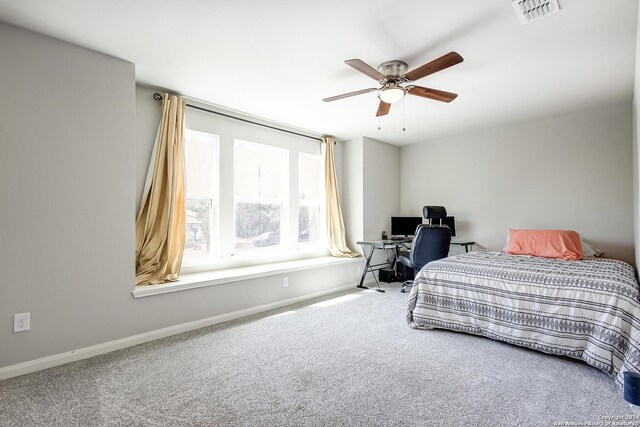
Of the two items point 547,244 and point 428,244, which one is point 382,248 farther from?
point 547,244

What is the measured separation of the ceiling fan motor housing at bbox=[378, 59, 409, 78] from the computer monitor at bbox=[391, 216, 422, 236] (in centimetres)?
308

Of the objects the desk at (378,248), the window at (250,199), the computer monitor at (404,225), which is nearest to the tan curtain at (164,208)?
the window at (250,199)

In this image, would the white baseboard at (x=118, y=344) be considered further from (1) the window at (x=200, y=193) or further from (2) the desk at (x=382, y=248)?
(2) the desk at (x=382, y=248)

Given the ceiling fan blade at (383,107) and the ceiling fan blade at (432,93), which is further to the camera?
the ceiling fan blade at (383,107)

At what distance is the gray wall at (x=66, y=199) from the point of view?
2209mm

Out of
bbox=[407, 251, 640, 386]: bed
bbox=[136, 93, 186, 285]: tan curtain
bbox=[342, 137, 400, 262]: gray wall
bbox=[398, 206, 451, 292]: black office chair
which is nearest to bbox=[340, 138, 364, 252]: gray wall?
bbox=[342, 137, 400, 262]: gray wall

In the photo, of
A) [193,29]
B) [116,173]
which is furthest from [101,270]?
[193,29]

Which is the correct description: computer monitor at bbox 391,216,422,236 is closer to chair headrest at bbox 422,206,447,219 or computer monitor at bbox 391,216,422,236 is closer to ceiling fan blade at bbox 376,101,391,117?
chair headrest at bbox 422,206,447,219

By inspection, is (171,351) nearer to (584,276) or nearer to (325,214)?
(325,214)

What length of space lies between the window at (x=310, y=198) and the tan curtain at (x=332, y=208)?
110mm

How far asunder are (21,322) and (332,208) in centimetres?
375

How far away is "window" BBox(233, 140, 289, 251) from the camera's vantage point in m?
4.14

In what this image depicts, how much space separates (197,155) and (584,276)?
12.9 ft

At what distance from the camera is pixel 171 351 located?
2.61 meters
